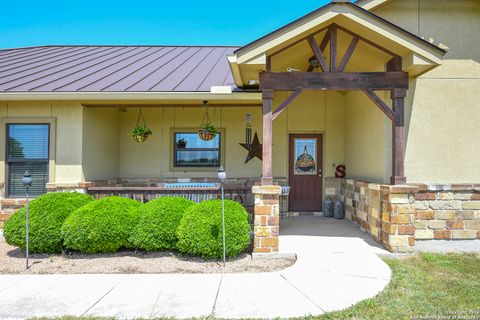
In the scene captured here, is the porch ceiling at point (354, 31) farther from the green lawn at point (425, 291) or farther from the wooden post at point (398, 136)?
the green lawn at point (425, 291)

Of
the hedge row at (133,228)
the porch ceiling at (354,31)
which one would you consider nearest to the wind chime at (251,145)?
the porch ceiling at (354,31)

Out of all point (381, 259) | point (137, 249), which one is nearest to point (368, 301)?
point (381, 259)

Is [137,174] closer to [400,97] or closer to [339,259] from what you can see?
[339,259]

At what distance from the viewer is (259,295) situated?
404 centimetres

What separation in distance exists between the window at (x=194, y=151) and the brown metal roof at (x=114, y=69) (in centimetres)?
178

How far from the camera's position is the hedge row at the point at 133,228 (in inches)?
208

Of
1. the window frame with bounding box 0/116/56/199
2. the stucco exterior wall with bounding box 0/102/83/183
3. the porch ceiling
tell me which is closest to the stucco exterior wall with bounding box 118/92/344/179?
the stucco exterior wall with bounding box 0/102/83/183

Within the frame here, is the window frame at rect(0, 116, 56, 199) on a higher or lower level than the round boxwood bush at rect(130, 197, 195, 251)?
higher

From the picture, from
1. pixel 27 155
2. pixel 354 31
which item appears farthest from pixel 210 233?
pixel 27 155

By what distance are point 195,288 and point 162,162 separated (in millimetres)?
5387

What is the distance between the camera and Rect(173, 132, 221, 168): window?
905 centimetres

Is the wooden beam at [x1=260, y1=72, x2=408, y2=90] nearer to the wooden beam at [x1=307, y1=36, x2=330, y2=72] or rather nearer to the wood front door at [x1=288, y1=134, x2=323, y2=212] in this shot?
the wooden beam at [x1=307, y1=36, x2=330, y2=72]

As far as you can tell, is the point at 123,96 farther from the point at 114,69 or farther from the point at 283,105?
the point at 283,105

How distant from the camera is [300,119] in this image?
916cm
